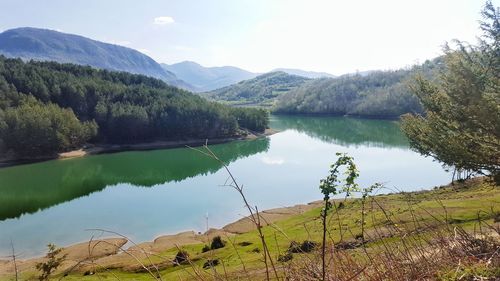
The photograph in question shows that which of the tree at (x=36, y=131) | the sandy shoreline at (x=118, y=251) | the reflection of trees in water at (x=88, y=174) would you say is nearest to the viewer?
the sandy shoreline at (x=118, y=251)

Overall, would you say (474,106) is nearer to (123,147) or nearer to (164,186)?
(164,186)

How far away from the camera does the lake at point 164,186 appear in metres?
44.3

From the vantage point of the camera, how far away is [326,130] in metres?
138

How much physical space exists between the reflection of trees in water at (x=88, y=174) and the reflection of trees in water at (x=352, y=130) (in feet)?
97.9

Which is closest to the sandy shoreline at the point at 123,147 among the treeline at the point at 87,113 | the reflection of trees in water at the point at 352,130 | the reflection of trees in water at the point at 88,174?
the treeline at the point at 87,113

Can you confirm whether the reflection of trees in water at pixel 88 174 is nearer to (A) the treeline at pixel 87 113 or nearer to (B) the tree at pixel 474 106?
(A) the treeline at pixel 87 113

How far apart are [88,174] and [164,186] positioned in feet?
54.1

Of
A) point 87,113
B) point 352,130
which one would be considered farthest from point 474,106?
point 352,130

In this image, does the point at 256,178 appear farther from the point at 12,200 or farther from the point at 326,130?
the point at 326,130

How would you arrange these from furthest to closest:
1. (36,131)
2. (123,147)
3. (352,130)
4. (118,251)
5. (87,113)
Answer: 1. (352,130)
2. (87,113)
3. (123,147)
4. (36,131)
5. (118,251)

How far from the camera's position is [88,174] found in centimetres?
7175

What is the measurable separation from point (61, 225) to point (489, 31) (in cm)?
4222

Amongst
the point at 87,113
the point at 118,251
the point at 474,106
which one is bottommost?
the point at 118,251

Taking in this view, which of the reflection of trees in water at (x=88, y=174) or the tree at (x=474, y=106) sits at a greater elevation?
the tree at (x=474, y=106)
